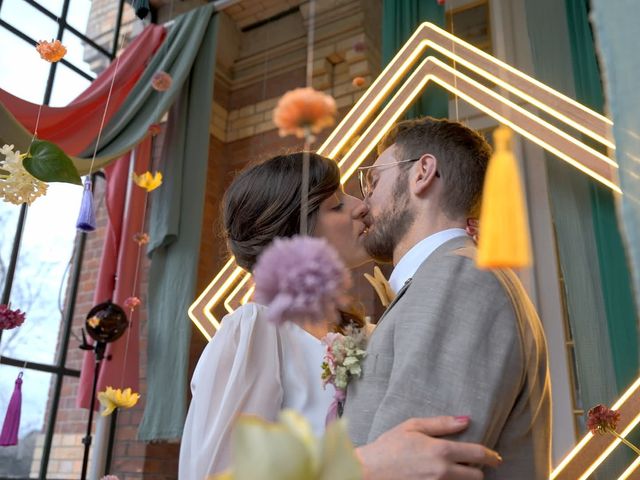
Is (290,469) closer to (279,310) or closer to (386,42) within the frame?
(279,310)

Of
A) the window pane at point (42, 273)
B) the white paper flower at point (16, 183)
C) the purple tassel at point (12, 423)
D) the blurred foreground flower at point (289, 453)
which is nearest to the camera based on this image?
the blurred foreground flower at point (289, 453)

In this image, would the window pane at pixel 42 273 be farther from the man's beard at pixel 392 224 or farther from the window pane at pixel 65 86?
the man's beard at pixel 392 224

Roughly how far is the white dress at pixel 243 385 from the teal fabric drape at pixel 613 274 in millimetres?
1034

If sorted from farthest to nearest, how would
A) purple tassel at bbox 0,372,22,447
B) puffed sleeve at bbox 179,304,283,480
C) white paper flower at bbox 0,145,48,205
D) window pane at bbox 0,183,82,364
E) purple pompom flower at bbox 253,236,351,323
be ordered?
window pane at bbox 0,183,82,364
purple tassel at bbox 0,372,22,447
white paper flower at bbox 0,145,48,205
puffed sleeve at bbox 179,304,283,480
purple pompom flower at bbox 253,236,351,323

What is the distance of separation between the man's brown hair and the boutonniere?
10.9 inches

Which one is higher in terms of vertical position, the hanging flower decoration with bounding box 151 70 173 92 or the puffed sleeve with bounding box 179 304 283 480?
the hanging flower decoration with bounding box 151 70 173 92

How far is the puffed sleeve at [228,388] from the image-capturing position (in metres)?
1.00

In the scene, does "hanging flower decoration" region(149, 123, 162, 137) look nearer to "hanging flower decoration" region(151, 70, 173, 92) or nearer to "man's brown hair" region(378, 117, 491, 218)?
"hanging flower decoration" region(151, 70, 173, 92)

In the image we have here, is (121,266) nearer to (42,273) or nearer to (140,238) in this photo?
(140,238)

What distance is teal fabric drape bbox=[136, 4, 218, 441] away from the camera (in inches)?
106

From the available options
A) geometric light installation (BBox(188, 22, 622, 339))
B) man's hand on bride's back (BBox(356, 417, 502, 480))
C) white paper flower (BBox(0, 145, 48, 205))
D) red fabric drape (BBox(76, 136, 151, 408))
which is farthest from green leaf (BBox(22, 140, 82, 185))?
red fabric drape (BBox(76, 136, 151, 408))

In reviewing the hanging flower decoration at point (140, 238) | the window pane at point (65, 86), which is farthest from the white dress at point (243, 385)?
the window pane at point (65, 86)

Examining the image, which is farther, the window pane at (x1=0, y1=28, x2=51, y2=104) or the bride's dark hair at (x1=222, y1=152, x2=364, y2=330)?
the window pane at (x1=0, y1=28, x2=51, y2=104)

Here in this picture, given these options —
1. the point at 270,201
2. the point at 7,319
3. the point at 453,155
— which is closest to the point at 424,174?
the point at 453,155
